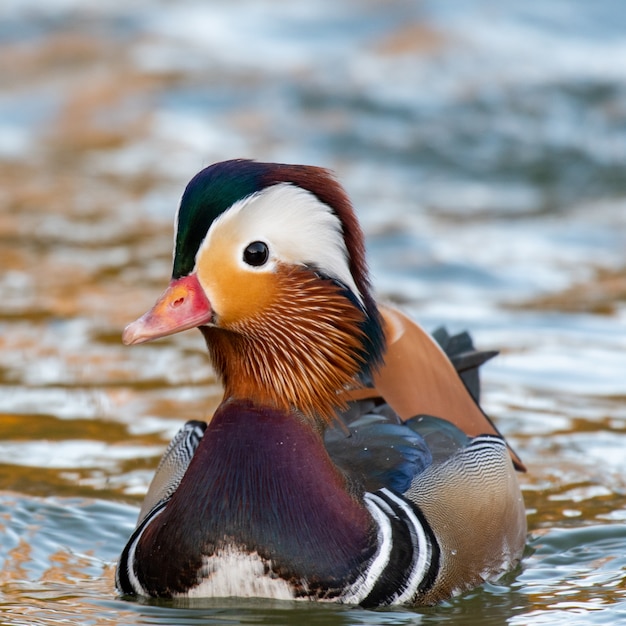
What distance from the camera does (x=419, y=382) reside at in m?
5.18

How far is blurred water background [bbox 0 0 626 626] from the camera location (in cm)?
550

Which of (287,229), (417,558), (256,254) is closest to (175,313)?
(256,254)

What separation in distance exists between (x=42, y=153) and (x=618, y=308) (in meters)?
6.83

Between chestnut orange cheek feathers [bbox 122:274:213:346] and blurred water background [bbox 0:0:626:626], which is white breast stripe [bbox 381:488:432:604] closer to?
blurred water background [bbox 0:0:626:626]

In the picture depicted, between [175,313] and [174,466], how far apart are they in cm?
100

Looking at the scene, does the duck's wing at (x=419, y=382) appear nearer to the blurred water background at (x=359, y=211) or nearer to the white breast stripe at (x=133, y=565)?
the blurred water background at (x=359, y=211)

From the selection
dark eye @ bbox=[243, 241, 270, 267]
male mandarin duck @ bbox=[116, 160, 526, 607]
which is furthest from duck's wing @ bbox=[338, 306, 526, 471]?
dark eye @ bbox=[243, 241, 270, 267]

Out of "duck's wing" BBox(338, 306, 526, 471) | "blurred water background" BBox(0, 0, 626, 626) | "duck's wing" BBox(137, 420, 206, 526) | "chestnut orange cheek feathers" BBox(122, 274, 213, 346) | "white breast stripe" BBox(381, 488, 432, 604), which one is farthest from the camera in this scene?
"blurred water background" BBox(0, 0, 626, 626)

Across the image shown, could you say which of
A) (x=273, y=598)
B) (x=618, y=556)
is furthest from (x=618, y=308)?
(x=273, y=598)

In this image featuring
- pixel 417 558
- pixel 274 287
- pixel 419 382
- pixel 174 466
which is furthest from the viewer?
pixel 419 382

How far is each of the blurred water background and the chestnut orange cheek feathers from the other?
860 mm

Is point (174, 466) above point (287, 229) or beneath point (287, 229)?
beneath

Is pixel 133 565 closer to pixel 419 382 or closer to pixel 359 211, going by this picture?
pixel 419 382

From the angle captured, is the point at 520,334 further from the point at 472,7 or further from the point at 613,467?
the point at 472,7
